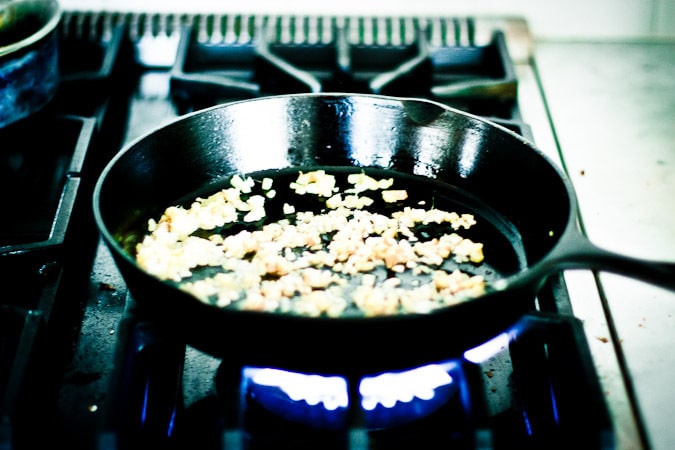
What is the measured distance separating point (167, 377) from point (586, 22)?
3.20 ft

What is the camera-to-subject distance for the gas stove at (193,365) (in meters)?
0.57

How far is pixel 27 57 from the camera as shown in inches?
32.8

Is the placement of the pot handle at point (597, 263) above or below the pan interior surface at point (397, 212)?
above

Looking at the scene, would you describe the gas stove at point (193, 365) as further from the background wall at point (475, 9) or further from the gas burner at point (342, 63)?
the background wall at point (475, 9)

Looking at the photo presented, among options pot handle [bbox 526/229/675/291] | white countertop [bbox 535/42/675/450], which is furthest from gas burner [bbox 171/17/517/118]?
pot handle [bbox 526/229/675/291]

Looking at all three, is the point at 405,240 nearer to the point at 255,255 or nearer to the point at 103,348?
the point at 255,255

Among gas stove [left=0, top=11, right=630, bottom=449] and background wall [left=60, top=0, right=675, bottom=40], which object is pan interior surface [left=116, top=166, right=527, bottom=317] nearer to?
gas stove [left=0, top=11, right=630, bottom=449]

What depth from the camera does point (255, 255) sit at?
0.77 m

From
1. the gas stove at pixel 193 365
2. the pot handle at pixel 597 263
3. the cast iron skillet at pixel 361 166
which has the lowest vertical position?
the gas stove at pixel 193 365

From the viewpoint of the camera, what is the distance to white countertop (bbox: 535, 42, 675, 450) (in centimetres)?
65

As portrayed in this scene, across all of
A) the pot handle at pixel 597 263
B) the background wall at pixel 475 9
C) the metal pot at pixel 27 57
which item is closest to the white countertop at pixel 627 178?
the background wall at pixel 475 9

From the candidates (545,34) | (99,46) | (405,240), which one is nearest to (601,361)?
(405,240)

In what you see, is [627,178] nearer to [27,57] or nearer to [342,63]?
[342,63]

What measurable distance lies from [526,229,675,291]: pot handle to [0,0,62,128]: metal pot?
651mm
